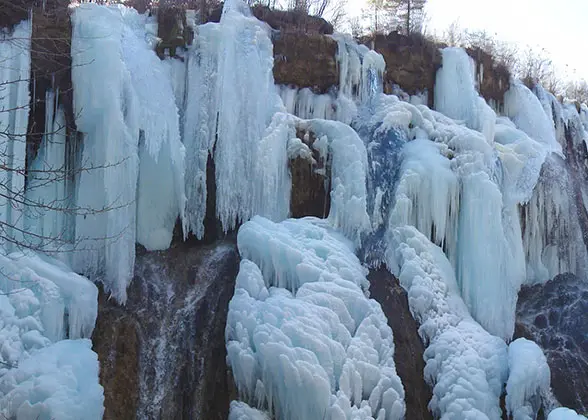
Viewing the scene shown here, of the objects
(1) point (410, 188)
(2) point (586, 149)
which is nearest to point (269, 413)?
(1) point (410, 188)

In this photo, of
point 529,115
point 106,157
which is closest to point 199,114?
point 106,157

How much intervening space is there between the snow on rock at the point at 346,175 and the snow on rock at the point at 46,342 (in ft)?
10.4

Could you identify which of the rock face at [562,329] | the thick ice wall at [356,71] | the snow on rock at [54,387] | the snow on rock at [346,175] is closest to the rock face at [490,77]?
the thick ice wall at [356,71]

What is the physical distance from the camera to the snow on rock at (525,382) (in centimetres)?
634

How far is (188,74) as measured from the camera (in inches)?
305

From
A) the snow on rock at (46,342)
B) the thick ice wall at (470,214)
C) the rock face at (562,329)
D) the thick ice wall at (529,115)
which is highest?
the thick ice wall at (529,115)

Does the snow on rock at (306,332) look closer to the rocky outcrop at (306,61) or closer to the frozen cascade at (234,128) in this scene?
the frozen cascade at (234,128)

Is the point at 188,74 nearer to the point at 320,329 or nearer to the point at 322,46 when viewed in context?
the point at 322,46

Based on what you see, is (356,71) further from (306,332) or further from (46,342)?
(46,342)

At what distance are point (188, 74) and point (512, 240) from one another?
4996 millimetres

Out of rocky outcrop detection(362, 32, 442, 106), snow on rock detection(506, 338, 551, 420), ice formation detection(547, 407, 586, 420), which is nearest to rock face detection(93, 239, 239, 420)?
snow on rock detection(506, 338, 551, 420)

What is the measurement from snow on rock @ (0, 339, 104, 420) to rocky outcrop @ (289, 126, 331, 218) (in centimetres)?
323

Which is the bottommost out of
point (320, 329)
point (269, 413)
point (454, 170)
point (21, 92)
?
point (269, 413)

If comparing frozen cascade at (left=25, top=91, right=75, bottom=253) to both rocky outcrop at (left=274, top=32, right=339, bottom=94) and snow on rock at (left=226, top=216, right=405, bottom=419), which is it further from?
rocky outcrop at (left=274, top=32, right=339, bottom=94)
